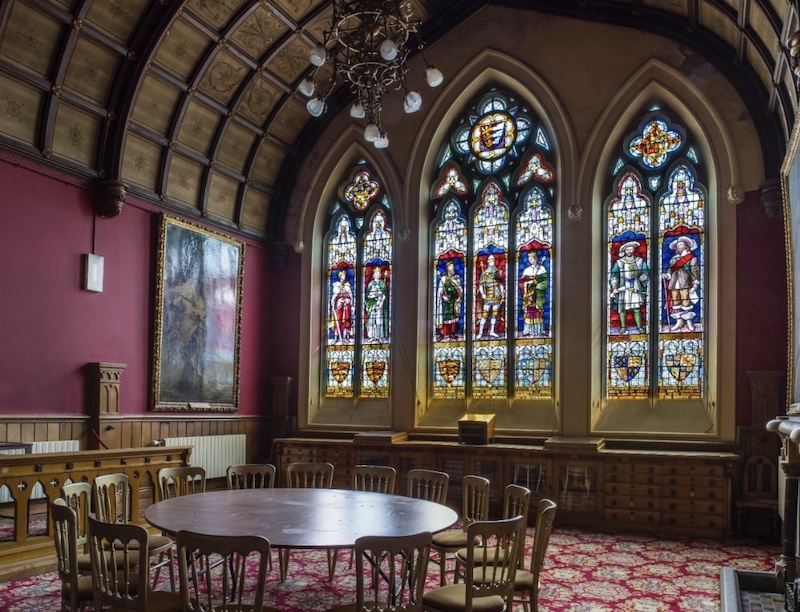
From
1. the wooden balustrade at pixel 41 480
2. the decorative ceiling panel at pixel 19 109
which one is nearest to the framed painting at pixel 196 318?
the decorative ceiling panel at pixel 19 109

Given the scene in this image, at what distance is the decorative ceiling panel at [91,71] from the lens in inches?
332

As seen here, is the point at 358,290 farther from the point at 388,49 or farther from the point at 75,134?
the point at 388,49

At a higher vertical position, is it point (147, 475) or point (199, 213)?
point (199, 213)

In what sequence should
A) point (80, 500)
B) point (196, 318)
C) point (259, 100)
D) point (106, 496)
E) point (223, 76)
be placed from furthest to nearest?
1. point (259, 100)
2. point (196, 318)
3. point (223, 76)
4. point (106, 496)
5. point (80, 500)

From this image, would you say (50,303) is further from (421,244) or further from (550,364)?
(550,364)

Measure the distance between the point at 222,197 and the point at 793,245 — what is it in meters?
7.66

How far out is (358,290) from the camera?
11.6m

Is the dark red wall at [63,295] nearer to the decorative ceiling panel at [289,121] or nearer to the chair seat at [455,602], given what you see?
the decorative ceiling panel at [289,121]

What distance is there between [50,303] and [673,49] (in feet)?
27.2

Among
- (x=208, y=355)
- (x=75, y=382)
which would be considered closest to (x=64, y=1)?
(x=75, y=382)

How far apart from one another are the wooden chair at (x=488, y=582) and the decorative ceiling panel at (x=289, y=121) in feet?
27.6

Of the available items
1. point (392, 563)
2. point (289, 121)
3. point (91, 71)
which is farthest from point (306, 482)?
point (289, 121)

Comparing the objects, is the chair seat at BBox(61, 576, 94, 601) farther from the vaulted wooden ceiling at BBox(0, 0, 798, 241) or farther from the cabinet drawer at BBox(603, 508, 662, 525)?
the cabinet drawer at BBox(603, 508, 662, 525)

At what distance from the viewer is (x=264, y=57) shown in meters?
10.2
